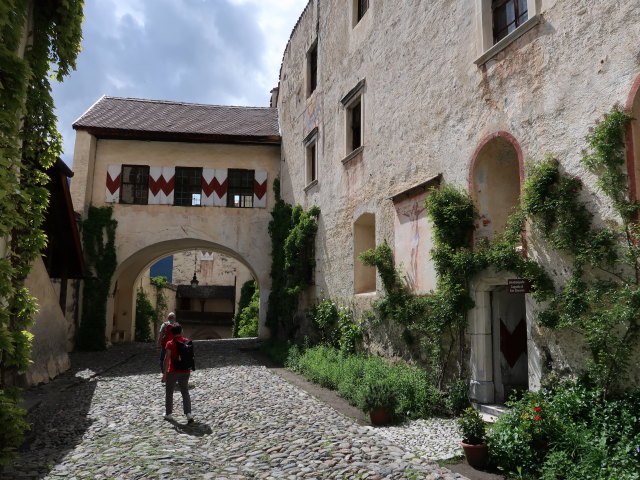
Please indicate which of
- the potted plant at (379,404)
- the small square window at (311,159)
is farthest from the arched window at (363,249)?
the potted plant at (379,404)

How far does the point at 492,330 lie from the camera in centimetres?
716

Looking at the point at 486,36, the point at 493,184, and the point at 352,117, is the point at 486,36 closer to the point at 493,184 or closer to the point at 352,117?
the point at 493,184

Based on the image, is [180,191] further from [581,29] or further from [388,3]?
[581,29]

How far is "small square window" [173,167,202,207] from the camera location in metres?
16.4

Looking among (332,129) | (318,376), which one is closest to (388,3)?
(332,129)

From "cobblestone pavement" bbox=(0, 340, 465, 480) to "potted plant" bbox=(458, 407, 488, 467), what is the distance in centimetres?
35

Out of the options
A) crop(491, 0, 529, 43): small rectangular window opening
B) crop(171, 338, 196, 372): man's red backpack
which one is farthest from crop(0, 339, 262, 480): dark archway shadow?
crop(491, 0, 529, 43): small rectangular window opening

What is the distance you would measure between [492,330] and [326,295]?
579 centimetres

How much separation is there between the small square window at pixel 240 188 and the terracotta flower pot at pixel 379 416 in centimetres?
1116

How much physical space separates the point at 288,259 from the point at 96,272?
20.2ft

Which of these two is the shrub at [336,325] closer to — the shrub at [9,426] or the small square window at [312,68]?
the small square window at [312,68]

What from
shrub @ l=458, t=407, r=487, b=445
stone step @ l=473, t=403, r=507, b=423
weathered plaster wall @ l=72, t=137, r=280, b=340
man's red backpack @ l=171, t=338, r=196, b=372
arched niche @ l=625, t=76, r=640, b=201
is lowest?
stone step @ l=473, t=403, r=507, b=423

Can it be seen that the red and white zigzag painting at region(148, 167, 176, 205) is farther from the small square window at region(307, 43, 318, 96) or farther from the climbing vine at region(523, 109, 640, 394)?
the climbing vine at region(523, 109, 640, 394)

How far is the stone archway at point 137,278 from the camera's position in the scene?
16531 mm
